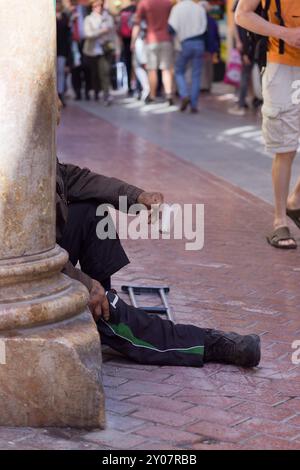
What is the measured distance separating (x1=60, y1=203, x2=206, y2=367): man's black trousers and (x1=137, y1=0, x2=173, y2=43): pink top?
13639 millimetres

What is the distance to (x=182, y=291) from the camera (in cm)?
598

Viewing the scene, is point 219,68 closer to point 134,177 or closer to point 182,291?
point 134,177

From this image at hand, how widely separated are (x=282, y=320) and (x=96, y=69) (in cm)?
1460

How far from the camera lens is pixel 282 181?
7184 mm

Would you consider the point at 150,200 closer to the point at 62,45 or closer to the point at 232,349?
the point at 232,349

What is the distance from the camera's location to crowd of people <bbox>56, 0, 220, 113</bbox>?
1684cm

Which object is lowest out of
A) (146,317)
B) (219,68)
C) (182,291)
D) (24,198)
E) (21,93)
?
(219,68)

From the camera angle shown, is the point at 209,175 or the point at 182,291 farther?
A: the point at 209,175

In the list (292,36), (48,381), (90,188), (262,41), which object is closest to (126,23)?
(262,41)

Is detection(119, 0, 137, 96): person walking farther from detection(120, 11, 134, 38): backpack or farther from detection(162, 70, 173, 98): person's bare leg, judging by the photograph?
detection(162, 70, 173, 98): person's bare leg

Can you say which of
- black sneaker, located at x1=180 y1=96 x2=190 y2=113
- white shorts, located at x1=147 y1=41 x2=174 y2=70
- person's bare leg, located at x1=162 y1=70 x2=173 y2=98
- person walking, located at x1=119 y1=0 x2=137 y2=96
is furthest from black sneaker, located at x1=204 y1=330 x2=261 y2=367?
person walking, located at x1=119 y1=0 x2=137 y2=96

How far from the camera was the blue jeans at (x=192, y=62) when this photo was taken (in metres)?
16.8

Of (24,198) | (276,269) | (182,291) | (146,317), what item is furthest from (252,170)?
(24,198)

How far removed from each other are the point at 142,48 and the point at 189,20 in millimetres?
2180
